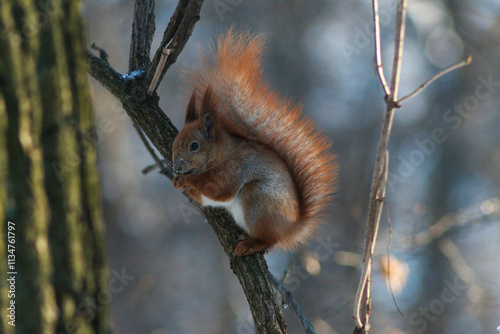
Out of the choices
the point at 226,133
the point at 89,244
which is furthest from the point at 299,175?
the point at 89,244

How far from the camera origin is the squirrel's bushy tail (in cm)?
233

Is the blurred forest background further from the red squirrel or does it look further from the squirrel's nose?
the squirrel's nose

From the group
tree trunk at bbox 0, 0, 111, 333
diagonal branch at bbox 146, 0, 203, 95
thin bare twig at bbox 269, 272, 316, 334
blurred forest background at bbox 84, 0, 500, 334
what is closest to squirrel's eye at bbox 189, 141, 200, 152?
diagonal branch at bbox 146, 0, 203, 95

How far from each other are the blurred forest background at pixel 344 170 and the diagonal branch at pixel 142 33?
148 inches

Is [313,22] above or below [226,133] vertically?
above

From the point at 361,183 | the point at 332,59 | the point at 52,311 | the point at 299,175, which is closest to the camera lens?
the point at 52,311

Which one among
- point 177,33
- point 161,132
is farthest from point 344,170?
point 177,33

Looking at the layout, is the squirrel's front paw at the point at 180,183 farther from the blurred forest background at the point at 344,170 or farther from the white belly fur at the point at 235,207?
the blurred forest background at the point at 344,170

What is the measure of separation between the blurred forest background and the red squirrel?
3183 mm

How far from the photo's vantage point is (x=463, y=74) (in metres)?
A: 6.76

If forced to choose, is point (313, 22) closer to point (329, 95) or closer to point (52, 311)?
point (329, 95)

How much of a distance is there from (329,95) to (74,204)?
20.1 ft

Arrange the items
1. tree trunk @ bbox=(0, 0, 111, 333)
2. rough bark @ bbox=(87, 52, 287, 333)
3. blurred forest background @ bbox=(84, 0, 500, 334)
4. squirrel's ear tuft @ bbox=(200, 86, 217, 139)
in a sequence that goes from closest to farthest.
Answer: tree trunk @ bbox=(0, 0, 111, 333) → rough bark @ bbox=(87, 52, 287, 333) → squirrel's ear tuft @ bbox=(200, 86, 217, 139) → blurred forest background @ bbox=(84, 0, 500, 334)

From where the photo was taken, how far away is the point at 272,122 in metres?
2.40
